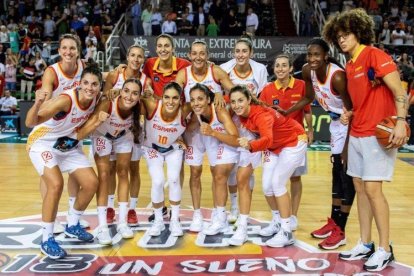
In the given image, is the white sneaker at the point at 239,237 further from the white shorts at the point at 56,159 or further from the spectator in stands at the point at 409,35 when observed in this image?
the spectator in stands at the point at 409,35

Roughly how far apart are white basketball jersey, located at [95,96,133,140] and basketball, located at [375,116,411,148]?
2.14 m

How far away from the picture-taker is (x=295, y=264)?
4.22m

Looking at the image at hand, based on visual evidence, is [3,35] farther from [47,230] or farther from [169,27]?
[47,230]

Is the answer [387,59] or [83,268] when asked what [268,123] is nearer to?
[387,59]

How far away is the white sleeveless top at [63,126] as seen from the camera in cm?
444

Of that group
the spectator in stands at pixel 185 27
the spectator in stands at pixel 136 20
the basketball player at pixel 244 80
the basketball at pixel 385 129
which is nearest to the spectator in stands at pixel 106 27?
the spectator in stands at pixel 136 20

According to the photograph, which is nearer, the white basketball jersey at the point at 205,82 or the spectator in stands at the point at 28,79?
the white basketball jersey at the point at 205,82

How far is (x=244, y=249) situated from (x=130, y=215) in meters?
1.35

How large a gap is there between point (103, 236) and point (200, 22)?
488 inches

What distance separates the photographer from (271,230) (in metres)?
4.99

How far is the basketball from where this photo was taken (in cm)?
377

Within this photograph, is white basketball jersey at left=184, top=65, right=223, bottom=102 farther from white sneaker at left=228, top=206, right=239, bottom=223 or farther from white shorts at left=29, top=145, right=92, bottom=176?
white sneaker at left=228, top=206, right=239, bottom=223

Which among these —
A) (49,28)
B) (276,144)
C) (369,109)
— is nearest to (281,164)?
(276,144)

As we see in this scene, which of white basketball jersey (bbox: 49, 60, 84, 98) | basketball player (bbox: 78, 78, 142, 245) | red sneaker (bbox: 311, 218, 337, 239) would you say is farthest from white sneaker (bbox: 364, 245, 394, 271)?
white basketball jersey (bbox: 49, 60, 84, 98)
